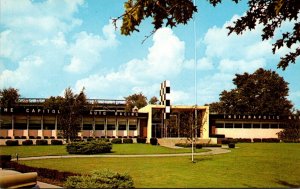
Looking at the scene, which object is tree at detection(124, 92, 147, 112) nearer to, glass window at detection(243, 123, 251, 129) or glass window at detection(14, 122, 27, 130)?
glass window at detection(243, 123, 251, 129)

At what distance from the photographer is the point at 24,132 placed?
4981 centimetres

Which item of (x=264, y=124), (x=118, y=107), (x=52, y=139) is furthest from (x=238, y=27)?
(x=118, y=107)

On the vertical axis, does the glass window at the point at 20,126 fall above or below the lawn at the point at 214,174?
above

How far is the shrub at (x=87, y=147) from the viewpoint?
3397 centimetres

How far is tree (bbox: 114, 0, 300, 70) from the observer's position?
7.71m

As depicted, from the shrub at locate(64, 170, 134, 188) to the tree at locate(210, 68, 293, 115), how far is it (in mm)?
63815

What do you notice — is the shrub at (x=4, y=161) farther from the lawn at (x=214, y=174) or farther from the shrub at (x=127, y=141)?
the shrub at (x=127, y=141)

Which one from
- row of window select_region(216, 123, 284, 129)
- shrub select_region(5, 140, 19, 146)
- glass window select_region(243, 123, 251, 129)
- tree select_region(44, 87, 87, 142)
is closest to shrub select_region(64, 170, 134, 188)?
tree select_region(44, 87, 87, 142)

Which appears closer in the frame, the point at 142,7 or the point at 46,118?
the point at 142,7

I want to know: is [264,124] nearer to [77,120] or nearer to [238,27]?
[77,120]

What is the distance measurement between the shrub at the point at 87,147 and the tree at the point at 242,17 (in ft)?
88.5

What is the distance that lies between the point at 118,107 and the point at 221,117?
4279cm

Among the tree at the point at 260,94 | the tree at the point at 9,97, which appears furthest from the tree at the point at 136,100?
the tree at the point at 9,97

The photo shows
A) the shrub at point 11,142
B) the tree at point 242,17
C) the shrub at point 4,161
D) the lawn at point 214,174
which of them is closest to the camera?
the tree at point 242,17
